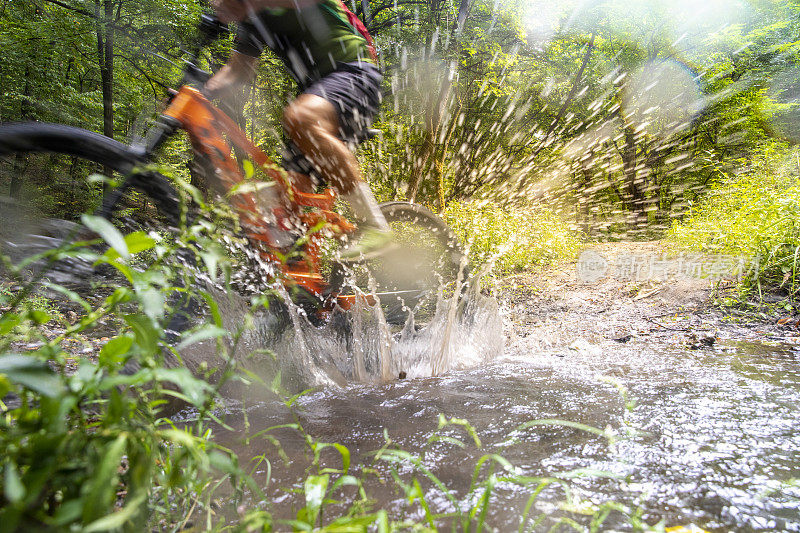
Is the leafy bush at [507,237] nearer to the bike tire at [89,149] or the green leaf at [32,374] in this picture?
the bike tire at [89,149]

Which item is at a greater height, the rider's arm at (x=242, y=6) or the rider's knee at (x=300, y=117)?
the rider's arm at (x=242, y=6)

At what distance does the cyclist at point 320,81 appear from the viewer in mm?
2127

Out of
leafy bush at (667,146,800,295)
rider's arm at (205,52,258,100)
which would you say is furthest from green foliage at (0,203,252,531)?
leafy bush at (667,146,800,295)

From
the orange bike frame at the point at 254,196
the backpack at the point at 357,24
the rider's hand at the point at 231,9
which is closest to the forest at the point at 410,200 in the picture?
the rider's hand at the point at 231,9

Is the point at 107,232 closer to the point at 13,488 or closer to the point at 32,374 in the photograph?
the point at 32,374

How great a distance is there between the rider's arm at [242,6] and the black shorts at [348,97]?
0.38m

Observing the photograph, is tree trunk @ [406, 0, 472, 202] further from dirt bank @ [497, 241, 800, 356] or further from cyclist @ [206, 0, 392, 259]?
cyclist @ [206, 0, 392, 259]

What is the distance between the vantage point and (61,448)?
43 centimetres

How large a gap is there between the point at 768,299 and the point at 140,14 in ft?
35.5

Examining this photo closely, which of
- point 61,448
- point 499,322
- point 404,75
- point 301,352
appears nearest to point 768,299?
point 499,322

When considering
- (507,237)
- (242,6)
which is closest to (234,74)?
(242,6)

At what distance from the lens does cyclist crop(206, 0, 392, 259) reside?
213 centimetres

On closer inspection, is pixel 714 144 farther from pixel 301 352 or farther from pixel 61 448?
pixel 61 448

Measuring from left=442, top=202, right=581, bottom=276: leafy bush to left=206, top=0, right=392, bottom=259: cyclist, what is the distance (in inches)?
136
